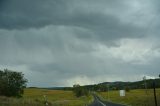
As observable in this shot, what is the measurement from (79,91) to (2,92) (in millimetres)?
114432

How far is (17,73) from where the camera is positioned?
89.0 m

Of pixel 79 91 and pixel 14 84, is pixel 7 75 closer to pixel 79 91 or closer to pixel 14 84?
pixel 14 84

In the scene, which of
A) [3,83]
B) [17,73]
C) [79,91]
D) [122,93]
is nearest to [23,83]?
[17,73]

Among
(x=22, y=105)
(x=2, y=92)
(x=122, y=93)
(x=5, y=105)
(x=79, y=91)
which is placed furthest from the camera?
(x=79, y=91)

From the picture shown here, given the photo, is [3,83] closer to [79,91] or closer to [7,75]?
[7,75]

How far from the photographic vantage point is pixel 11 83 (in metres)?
85.1

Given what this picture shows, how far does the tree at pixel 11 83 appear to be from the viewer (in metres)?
80.8

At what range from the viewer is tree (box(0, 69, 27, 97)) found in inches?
3182

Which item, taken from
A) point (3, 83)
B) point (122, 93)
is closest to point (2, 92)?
point (3, 83)

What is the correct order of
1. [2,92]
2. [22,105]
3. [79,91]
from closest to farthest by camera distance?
[22,105]
[2,92]
[79,91]

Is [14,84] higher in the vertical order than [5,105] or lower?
higher

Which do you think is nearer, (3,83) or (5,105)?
(5,105)

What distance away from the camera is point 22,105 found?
39.7 meters

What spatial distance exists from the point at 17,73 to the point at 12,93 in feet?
21.5
